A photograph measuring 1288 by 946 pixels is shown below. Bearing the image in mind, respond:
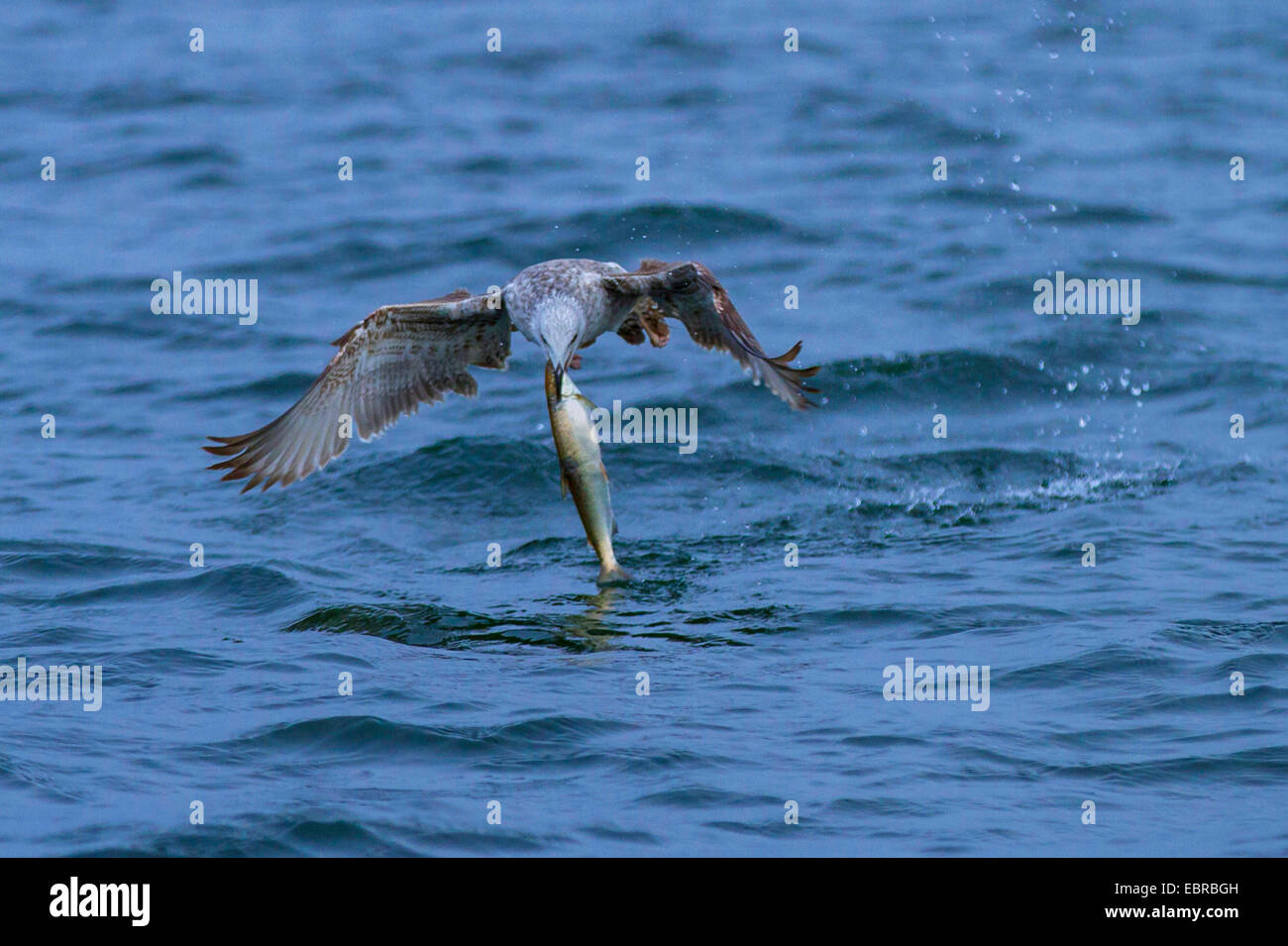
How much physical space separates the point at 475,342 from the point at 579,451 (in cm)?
185

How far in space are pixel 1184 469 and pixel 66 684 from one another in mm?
6888

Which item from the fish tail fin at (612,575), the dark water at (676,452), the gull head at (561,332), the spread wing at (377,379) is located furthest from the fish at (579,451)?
the spread wing at (377,379)

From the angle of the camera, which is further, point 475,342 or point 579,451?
point 475,342

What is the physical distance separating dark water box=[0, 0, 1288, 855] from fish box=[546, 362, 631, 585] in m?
0.74

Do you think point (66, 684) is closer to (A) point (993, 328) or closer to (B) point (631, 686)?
(B) point (631, 686)

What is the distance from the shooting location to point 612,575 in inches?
349

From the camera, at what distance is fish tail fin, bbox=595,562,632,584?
8.70 metres

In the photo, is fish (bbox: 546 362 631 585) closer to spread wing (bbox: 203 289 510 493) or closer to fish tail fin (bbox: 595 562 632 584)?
fish tail fin (bbox: 595 562 632 584)

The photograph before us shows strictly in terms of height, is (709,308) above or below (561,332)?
above

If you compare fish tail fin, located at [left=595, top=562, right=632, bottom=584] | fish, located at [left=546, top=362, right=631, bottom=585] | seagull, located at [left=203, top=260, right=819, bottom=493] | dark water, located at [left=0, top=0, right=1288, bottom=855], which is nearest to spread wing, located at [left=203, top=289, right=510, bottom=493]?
seagull, located at [left=203, top=260, right=819, bottom=493]

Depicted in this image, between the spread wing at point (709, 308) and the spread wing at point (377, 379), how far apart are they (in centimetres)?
83

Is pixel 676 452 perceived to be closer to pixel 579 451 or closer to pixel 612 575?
pixel 612 575

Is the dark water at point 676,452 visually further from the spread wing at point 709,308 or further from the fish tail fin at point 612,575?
the spread wing at point 709,308

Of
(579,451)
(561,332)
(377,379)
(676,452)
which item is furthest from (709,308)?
(676,452)
